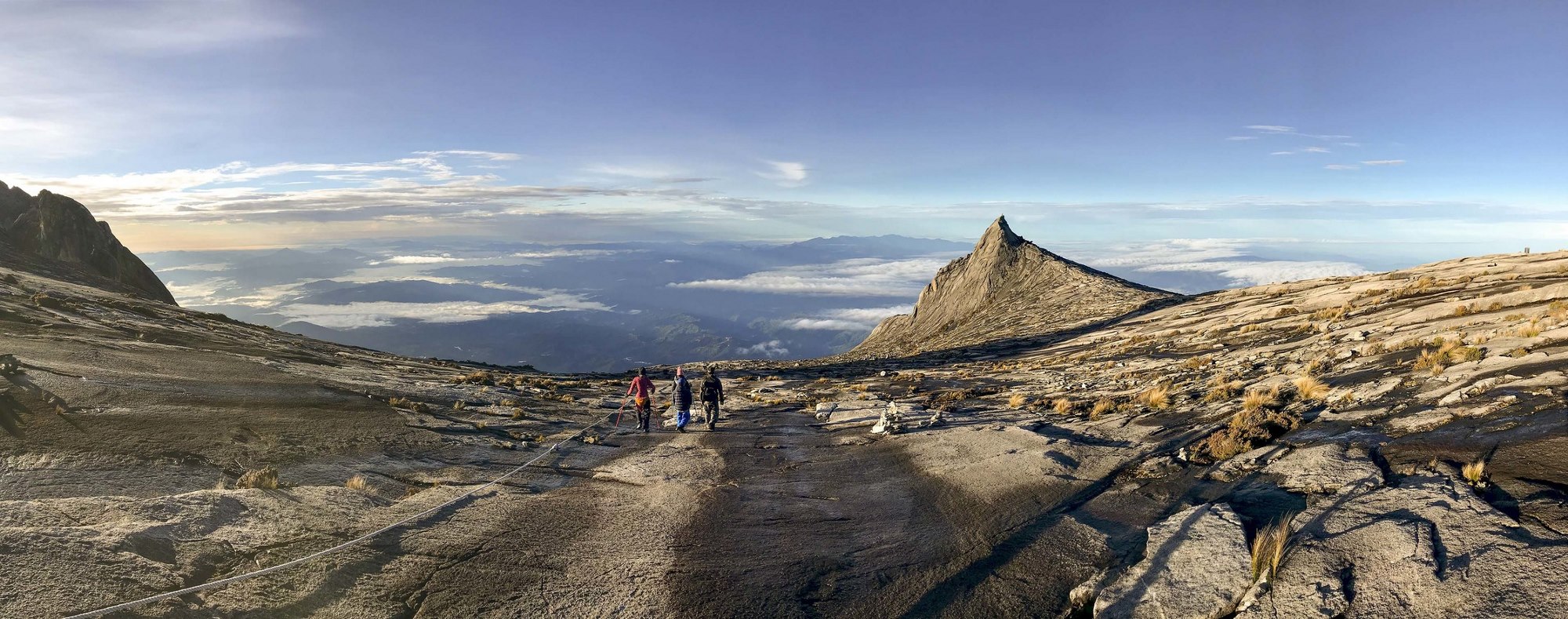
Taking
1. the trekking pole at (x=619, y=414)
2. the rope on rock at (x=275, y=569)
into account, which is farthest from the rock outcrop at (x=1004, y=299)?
the rope on rock at (x=275, y=569)

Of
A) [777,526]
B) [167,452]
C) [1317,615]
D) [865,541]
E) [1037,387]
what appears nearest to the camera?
[1317,615]

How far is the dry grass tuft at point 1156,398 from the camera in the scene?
687 inches

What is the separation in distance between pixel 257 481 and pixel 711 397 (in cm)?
1191

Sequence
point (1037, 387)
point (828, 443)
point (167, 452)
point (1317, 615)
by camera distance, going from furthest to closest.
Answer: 1. point (1037, 387)
2. point (828, 443)
3. point (167, 452)
4. point (1317, 615)

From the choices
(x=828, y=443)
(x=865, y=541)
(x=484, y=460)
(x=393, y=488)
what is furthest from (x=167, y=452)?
(x=828, y=443)

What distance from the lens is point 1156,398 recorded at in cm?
1762

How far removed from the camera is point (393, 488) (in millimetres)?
12039

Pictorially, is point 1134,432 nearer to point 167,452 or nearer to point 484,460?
point 484,460

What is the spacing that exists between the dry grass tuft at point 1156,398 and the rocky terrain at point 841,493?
12 centimetres

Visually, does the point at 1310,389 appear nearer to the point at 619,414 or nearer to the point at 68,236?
the point at 619,414

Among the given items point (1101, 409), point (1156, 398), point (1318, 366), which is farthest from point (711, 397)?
point (1318, 366)

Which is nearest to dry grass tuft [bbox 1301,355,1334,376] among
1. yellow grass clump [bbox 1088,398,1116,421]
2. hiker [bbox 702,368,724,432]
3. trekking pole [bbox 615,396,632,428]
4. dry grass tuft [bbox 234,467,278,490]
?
yellow grass clump [bbox 1088,398,1116,421]

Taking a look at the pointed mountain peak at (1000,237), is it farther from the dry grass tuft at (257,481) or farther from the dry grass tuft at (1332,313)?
the dry grass tuft at (257,481)

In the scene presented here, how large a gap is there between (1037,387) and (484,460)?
2115cm
